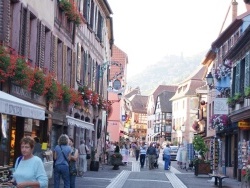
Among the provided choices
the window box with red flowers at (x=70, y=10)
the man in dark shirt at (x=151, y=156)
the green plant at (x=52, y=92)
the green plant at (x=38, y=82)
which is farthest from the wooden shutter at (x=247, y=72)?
the green plant at (x=38, y=82)

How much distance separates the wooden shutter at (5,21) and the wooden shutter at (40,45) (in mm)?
4572

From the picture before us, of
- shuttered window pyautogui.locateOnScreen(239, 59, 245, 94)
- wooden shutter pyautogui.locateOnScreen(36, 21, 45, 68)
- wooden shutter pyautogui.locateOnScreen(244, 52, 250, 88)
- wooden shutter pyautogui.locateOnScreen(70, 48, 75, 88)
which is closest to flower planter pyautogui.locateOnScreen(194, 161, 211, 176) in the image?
shuttered window pyautogui.locateOnScreen(239, 59, 245, 94)

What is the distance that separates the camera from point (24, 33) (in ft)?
65.1

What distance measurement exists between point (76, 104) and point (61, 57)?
2.92m

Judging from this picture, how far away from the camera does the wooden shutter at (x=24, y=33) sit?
1942 centimetres

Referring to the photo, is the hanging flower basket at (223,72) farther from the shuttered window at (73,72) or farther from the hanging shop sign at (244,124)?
the shuttered window at (73,72)

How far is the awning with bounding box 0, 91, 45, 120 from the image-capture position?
11.3 meters

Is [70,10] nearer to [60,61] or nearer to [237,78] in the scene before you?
[60,61]

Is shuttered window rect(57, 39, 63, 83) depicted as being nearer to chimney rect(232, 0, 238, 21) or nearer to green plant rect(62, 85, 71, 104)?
green plant rect(62, 85, 71, 104)

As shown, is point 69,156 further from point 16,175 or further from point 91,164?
point 91,164

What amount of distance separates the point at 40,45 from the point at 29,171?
14525 mm

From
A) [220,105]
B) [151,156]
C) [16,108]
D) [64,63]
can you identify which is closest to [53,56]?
[64,63]

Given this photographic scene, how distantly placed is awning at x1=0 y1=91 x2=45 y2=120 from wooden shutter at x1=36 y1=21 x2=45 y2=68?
832 cm

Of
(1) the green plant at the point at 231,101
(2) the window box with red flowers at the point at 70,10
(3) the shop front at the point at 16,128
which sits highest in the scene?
(2) the window box with red flowers at the point at 70,10
